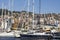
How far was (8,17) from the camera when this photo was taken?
8706 centimetres

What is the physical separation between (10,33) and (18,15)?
28517 millimetres

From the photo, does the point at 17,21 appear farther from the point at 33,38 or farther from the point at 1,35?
the point at 33,38

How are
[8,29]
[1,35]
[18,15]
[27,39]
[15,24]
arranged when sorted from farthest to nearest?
[18,15] → [15,24] → [8,29] → [1,35] → [27,39]

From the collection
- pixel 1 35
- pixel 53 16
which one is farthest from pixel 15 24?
pixel 53 16

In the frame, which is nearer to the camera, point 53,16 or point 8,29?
point 8,29

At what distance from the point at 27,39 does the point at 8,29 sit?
51060 millimetres

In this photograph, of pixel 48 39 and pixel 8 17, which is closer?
pixel 48 39

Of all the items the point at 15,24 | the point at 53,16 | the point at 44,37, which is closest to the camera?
the point at 44,37

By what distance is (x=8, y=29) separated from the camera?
86.3 meters

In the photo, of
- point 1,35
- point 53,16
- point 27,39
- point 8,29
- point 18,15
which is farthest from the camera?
point 53,16

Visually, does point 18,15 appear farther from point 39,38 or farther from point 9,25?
point 39,38

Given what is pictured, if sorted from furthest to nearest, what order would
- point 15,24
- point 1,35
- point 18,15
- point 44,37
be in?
point 18,15 → point 15,24 → point 1,35 → point 44,37

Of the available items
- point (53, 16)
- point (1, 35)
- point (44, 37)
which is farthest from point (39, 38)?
point (53, 16)

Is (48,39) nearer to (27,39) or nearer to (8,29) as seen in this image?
(27,39)
